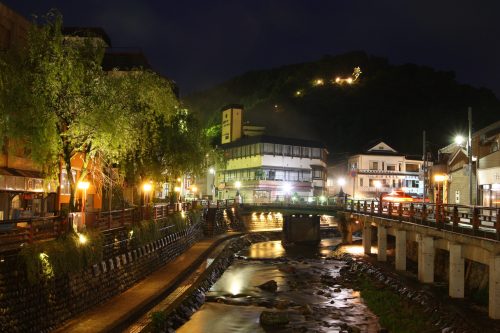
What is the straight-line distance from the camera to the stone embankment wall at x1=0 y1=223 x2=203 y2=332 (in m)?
13.7

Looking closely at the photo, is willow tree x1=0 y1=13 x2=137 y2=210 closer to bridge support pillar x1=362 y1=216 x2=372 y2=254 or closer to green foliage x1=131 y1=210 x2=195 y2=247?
green foliage x1=131 y1=210 x2=195 y2=247

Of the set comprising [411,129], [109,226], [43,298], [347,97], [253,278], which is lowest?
[253,278]

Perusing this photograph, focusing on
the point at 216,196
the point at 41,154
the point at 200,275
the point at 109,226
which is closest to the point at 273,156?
the point at 216,196

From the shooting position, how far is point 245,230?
62.4 meters

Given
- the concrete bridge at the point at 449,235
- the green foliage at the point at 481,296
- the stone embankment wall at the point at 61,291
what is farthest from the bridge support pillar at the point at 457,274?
the stone embankment wall at the point at 61,291

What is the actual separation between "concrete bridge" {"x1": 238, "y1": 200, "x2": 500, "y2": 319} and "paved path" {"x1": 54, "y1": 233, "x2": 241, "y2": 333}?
554 inches

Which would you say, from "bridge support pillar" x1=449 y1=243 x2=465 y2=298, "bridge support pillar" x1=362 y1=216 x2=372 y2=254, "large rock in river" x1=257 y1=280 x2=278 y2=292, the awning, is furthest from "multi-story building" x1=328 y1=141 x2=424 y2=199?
the awning

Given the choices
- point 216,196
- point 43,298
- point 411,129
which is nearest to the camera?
point 43,298

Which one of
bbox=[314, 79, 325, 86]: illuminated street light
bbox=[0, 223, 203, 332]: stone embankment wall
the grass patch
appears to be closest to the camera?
bbox=[0, 223, 203, 332]: stone embankment wall

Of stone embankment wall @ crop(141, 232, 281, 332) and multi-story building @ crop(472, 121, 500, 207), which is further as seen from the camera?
multi-story building @ crop(472, 121, 500, 207)

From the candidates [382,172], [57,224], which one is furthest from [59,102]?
[382,172]

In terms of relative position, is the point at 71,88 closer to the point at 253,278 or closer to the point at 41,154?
the point at 41,154

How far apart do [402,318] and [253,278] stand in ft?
47.2

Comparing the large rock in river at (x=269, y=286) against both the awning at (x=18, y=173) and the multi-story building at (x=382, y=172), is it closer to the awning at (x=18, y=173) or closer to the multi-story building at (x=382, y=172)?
the awning at (x=18, y=173)
